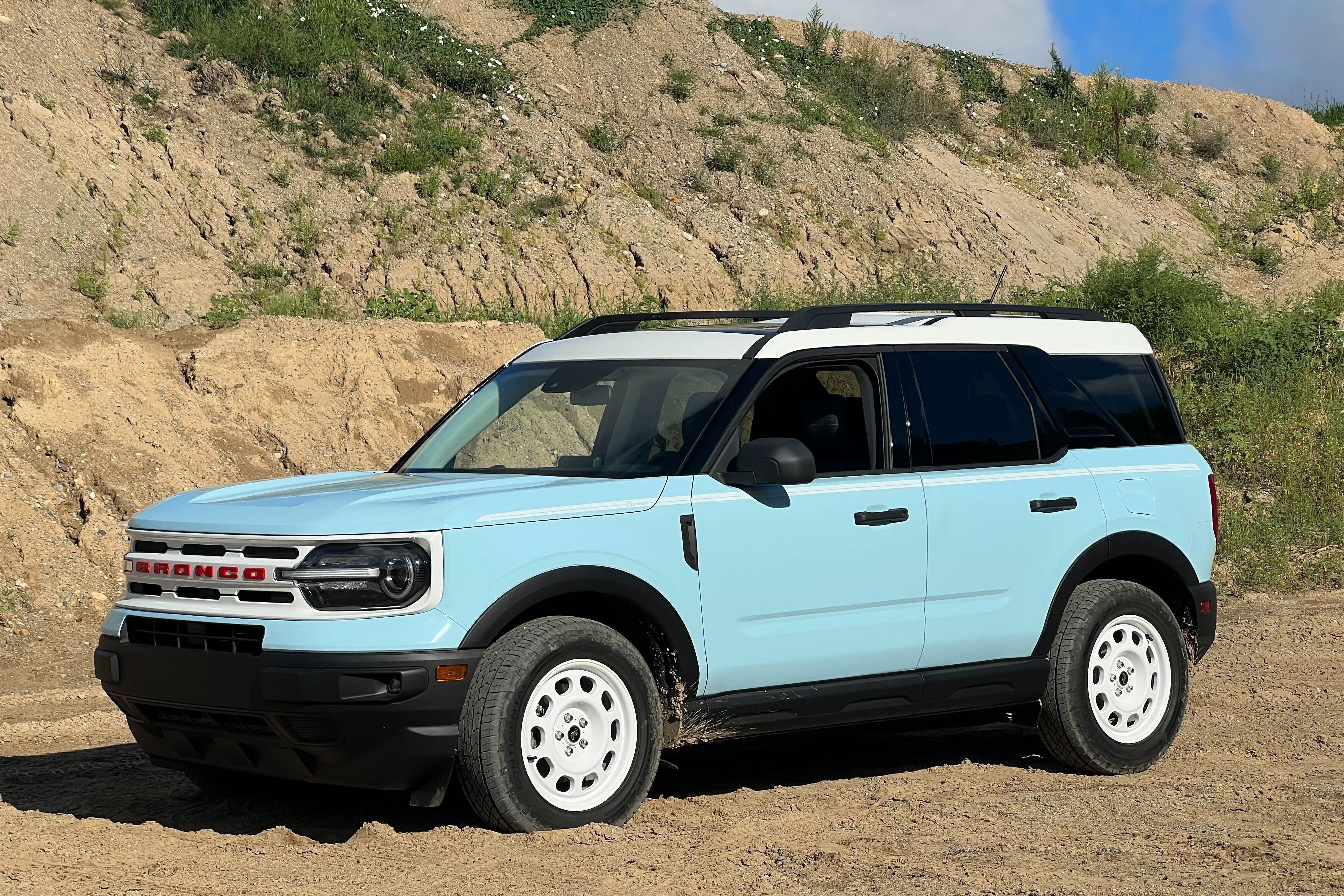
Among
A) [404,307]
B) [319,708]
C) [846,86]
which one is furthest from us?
[846,86]

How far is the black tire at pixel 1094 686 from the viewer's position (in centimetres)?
699

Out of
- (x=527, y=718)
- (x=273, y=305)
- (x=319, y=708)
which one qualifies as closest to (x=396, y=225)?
(x=273, y=305)

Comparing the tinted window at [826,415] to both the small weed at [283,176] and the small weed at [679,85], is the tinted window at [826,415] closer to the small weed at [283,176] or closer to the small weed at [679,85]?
the small weed at [283,176]

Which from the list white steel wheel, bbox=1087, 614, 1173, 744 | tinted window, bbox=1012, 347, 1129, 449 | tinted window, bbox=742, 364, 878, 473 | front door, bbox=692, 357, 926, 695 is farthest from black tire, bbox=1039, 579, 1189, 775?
tinted window, bbox=742, 364, 878, 473

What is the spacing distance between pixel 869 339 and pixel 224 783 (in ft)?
11.3

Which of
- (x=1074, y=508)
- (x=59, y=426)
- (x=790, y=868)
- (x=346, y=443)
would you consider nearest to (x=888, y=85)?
(x=346, y=443)

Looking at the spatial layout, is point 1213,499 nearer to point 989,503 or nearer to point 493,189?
point 989,503

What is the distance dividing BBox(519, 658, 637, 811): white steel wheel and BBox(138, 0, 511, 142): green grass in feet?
65.8

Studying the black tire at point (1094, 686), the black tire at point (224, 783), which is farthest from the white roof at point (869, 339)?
the black tire at point (224, 783)

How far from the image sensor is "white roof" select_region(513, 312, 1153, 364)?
6.55 metres

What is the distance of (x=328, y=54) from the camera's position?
25422 millimetres

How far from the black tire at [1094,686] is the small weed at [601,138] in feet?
70.0

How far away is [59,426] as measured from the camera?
45.8 feet

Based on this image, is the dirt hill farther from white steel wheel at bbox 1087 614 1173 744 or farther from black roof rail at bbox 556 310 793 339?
white steel wheel at bbox 1087 614 1173 744
